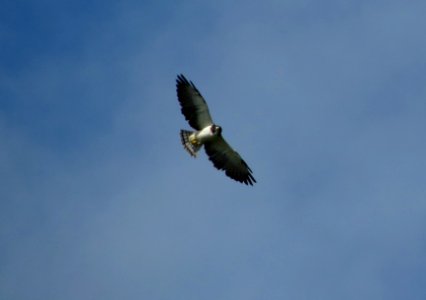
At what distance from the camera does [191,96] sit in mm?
54969

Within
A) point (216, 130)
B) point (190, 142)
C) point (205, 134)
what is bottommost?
point (190, 142)

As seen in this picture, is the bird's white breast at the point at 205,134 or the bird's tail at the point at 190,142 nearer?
the bird's white breast at the point at 205,134

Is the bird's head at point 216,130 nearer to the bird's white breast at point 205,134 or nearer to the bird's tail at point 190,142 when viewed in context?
the bird's white breast at point 205,134

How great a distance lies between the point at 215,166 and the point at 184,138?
6.81ft

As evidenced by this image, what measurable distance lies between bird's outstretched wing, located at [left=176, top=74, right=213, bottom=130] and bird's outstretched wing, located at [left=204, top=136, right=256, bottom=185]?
1356 millimetres

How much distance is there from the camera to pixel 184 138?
55.9 metres

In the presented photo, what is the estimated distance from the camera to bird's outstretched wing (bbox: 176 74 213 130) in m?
54.9

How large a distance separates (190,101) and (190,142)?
198 cm

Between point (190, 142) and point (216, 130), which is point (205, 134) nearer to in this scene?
point (216, 130)

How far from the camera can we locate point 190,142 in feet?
183

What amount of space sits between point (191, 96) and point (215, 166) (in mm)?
3768

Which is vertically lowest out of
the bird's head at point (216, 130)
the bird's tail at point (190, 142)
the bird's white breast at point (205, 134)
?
the bird's tail at point (190, 142)

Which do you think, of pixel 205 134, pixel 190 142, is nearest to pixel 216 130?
pixel 205 134

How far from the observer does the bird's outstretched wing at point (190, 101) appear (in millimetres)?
54906
